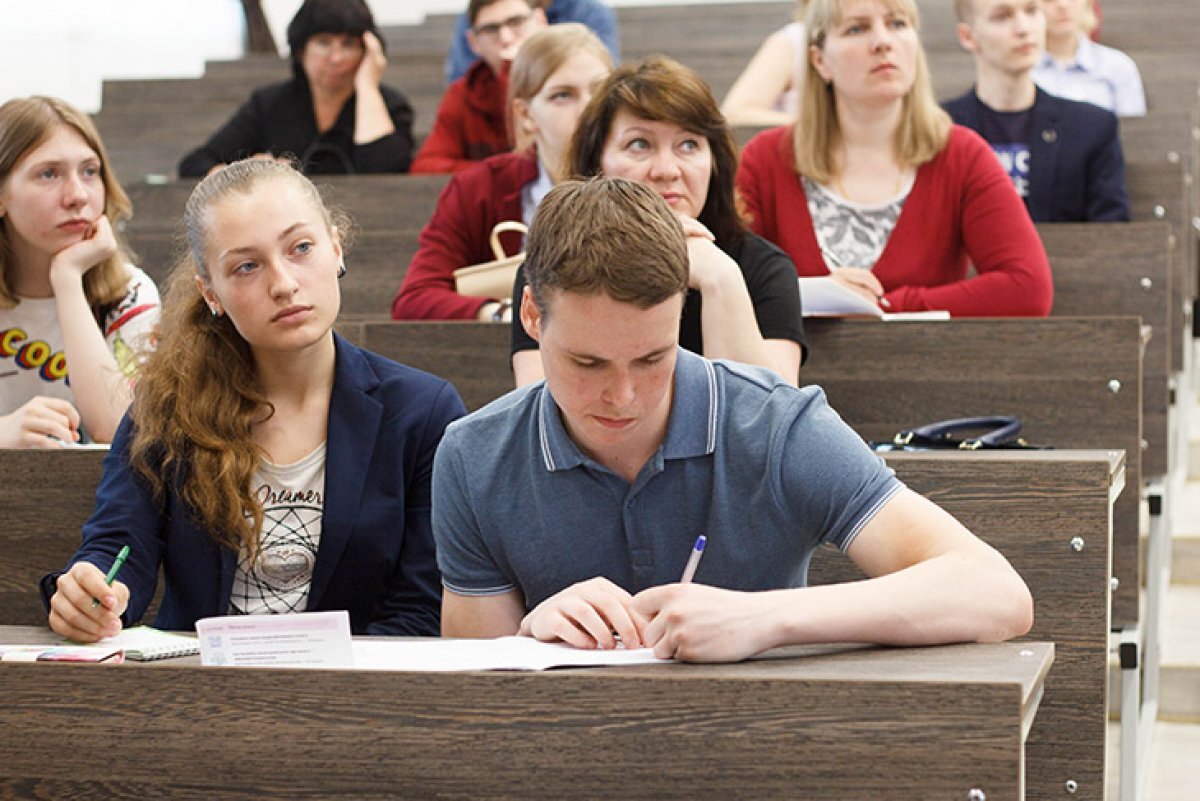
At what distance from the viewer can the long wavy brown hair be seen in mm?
1784

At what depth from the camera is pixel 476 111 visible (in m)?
3.90

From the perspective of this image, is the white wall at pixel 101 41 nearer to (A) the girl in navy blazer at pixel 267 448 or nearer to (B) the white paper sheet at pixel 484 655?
(A) the girl in navy blazer at pixel 267 448

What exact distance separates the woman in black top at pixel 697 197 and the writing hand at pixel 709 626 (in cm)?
85

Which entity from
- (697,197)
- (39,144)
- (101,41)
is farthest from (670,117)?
(101,41)

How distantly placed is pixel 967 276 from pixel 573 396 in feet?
5.81

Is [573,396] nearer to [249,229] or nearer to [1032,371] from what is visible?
[249,229]

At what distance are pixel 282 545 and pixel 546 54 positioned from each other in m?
1.33

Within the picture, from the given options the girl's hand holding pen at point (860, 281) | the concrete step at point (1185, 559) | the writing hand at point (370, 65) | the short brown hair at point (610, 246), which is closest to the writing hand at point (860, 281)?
the girl's hand holding pen at point (860, 281)

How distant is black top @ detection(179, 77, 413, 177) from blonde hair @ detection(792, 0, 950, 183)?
1378mm

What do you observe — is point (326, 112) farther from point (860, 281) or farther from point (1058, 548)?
point (1058, 548)

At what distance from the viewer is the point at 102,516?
5.85 ft

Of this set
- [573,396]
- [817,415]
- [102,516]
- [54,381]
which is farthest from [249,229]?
[54,381]

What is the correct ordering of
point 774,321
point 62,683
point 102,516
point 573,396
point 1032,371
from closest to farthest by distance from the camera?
point 62,683 < point 573,396 < point 102,516 < point 774,321 < point 1032,371

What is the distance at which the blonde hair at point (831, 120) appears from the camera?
286 centimetres
